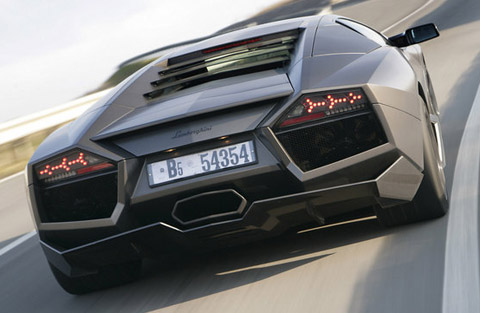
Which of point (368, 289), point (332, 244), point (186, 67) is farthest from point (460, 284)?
point (186, 67)

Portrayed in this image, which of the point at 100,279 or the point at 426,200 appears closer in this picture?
the point at 426,200

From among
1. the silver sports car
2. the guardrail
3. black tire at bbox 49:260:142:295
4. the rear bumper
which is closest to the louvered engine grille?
the silver sports car

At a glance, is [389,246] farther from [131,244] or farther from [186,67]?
[186,67]

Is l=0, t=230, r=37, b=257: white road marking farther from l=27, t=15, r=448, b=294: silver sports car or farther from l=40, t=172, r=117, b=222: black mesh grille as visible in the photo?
l=40, t=172, r=117, b=222: black mesh grille

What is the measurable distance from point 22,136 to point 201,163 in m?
9.63

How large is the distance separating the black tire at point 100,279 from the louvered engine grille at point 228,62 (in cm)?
100

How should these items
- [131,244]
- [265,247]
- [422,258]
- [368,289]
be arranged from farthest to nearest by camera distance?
[265,247]
[131,244]
[422,258]
[368,289]

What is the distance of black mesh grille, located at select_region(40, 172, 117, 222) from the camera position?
4270 mm

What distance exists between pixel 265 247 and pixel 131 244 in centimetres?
97

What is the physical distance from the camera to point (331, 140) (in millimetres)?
4121

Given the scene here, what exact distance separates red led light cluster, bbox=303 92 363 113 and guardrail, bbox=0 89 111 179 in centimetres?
882

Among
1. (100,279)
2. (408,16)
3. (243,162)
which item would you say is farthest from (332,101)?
(408,16)

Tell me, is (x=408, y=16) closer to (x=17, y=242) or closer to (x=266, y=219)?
(x=17, y=242)

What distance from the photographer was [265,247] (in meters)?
5.01
